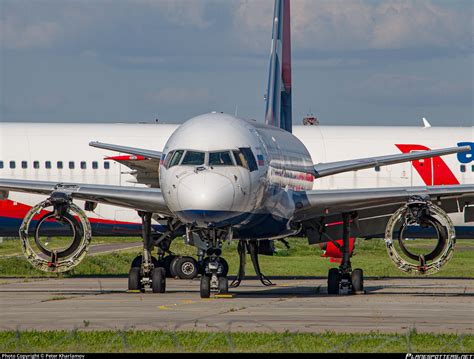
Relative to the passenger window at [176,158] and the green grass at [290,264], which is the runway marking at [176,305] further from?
the green grass at [290,264]

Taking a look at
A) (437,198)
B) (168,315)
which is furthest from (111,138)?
(168,315)

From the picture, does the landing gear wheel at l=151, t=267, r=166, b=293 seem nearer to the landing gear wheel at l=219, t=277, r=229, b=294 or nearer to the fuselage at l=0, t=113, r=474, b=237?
the landing gear wheel at l=219, t=277, r=229, b=294

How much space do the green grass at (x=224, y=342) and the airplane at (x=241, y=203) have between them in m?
8.21

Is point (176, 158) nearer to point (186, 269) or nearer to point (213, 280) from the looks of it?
point (213, 280)

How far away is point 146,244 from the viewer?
3136cm

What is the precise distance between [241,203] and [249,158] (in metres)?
1.31

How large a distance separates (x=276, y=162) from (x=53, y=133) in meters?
17.7

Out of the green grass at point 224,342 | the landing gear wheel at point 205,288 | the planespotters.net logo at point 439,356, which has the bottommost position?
the planespotters.net logo at point 439,356

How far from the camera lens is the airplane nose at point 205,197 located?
26125 millimetres

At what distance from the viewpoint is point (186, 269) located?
40594mm

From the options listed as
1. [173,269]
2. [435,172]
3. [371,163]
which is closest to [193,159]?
[371,163]

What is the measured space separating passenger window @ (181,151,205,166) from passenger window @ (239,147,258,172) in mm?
1180

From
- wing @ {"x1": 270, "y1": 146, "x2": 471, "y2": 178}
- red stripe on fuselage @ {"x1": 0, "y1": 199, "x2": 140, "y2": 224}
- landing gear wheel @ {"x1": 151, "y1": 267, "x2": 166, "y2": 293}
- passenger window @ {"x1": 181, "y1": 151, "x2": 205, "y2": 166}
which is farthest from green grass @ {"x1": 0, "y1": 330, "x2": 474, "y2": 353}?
red stripe on fuselage @ {"x1": 0, "y1": 199, "x2": 140, "y2": 224}

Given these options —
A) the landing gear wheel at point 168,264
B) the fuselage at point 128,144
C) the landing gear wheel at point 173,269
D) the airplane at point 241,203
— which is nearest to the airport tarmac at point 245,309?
the airplane at point 241,203
